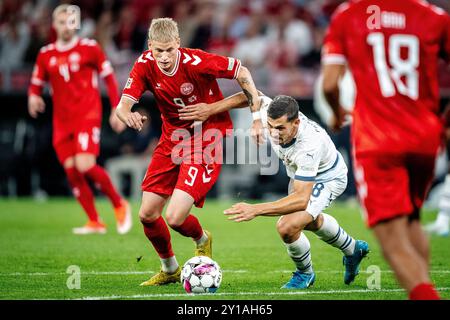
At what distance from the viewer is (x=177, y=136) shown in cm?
866

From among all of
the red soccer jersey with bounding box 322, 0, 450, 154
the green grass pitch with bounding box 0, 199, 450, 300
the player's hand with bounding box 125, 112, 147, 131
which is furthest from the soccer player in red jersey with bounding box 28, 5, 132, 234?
the red soccer jersey with bounding box 322, 0, 450, 154

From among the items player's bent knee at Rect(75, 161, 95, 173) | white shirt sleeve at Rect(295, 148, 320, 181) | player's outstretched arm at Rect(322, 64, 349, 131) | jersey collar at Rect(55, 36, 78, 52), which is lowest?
player's bent knee at Rect(75, 161, 95, 173)

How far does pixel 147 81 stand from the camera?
854cm

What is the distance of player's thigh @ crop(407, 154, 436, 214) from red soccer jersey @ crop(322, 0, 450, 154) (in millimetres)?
70

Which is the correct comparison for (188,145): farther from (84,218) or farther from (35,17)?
(35,17)

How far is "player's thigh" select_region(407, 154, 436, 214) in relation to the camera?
576 centimetres

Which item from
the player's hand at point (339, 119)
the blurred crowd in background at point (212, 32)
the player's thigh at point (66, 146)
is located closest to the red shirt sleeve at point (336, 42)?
the player's hand at point (339, 119)

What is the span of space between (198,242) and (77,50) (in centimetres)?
550

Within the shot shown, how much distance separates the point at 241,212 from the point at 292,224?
3.91 ft

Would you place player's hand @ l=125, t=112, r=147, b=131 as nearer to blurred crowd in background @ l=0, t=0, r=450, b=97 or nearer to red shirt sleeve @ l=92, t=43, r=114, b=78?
red shirt sleeve @ l=92, t=43, r=114, b=78

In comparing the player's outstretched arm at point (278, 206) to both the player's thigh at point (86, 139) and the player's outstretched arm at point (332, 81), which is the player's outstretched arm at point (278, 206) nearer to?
the player's outstretched arm at point (332, 81)

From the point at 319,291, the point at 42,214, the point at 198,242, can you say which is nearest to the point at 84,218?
the point at 42,214

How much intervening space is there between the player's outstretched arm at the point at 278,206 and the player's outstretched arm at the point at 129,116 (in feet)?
4.53

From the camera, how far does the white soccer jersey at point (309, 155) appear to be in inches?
310
